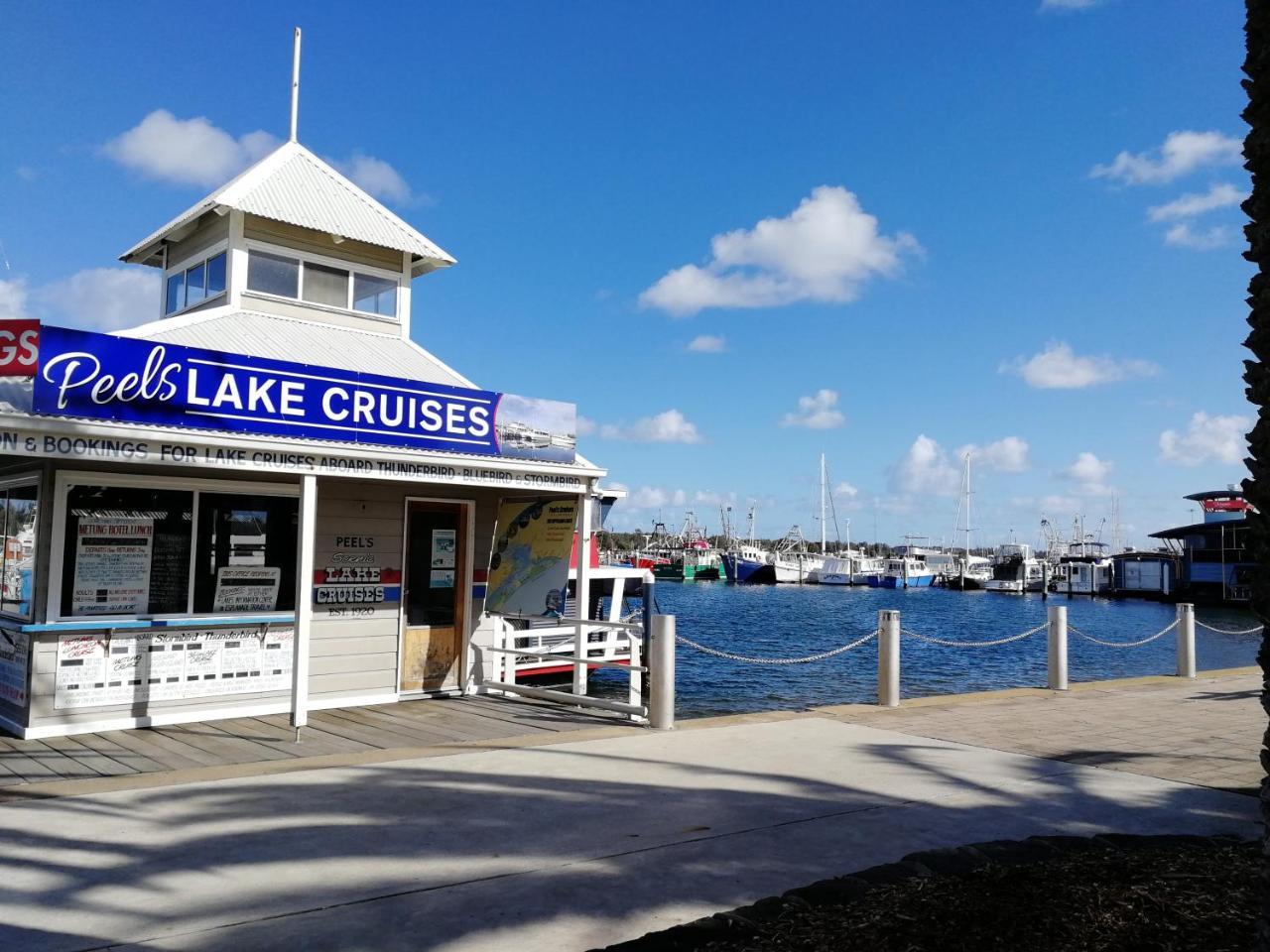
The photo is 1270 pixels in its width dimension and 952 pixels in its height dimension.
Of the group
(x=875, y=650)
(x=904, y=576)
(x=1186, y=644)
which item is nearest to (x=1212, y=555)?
(x=904, y=576)

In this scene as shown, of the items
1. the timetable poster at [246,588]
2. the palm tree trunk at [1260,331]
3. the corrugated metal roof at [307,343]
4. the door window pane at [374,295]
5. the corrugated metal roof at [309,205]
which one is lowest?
the timetable poster at [246,588]

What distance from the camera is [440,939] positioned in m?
4.32

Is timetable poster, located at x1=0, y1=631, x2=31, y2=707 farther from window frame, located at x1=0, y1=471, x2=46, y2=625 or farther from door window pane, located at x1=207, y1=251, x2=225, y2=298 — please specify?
door window pane, located at x1=207, y1=251, x2=225, y2=298

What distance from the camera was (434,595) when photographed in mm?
11641

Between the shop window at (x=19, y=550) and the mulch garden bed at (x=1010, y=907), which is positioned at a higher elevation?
the shop window at (x=19, y=550)

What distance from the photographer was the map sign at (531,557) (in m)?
11.0

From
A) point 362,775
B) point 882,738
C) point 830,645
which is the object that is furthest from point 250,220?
point 830,645

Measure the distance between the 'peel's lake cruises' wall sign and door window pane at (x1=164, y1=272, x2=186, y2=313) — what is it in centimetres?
493

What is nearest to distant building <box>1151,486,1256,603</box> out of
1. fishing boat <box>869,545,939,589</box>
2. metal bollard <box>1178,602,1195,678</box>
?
fishing boat <box>869,545,939,589</box>

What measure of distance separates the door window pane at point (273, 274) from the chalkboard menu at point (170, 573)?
398 centimetres

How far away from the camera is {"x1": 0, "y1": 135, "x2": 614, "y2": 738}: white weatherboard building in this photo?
8531mm

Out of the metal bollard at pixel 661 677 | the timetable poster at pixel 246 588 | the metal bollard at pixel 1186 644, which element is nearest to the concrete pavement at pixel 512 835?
the metal bollard at pixel 661 677

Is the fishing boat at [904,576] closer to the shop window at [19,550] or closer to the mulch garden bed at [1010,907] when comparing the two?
the shop window at [19,550]

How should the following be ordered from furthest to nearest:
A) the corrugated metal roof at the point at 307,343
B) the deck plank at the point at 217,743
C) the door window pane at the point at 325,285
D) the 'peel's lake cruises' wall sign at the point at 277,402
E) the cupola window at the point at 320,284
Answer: the door window pane at the point at 325,285 → the cupola window at the point at 320,284 → the corrugated metal roof at the point at 307,343 → the deck plank at the point at 217,743 → the 'peel's lake cruises' wall sign at the point at 277,402
